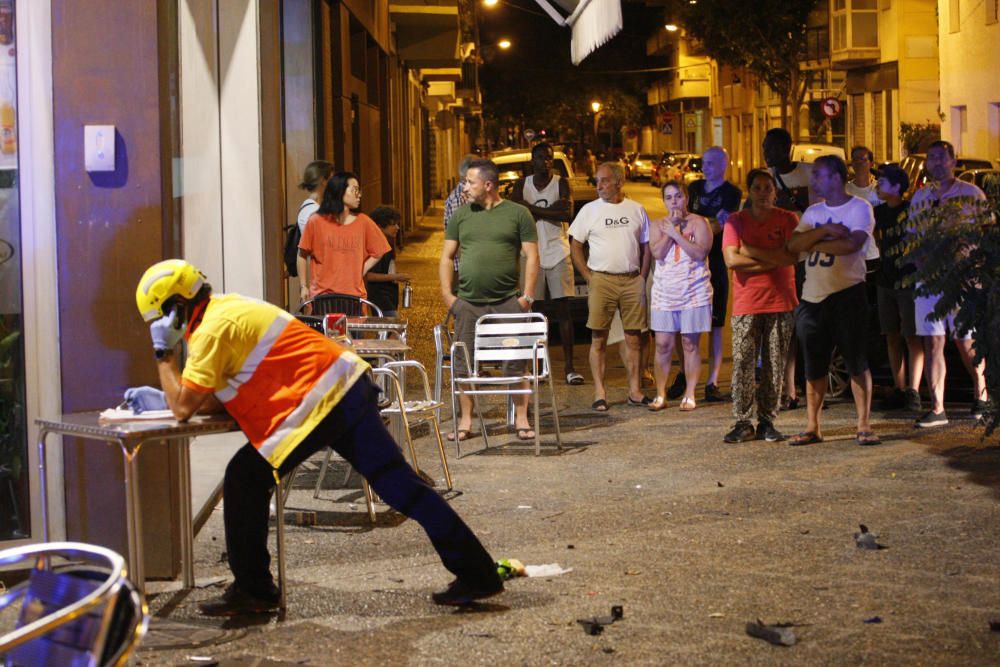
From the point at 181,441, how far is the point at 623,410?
5.54 metres

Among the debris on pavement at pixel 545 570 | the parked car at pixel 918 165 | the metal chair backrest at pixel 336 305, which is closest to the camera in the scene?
the debris on pavement at pixel 545 570

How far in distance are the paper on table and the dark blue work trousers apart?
0.38 meters

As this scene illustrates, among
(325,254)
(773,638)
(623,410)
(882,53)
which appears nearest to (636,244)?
(623,410)

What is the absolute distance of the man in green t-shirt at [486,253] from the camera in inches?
407

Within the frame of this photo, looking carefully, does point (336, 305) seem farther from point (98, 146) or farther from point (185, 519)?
point (98, 146)

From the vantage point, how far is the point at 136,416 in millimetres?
5988

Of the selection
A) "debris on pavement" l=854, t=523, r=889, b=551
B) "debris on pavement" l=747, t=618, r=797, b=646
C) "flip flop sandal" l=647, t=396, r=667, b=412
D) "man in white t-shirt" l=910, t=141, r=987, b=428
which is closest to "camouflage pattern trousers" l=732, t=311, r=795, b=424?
"man in white t-shirt" l=910, t=141, r=987, b=428

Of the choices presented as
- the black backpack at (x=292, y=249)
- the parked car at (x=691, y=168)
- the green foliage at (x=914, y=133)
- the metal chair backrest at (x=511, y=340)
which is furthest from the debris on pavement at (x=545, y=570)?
the parked car at (x=691, y=168)

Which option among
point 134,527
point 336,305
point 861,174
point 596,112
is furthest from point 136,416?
point 596,112

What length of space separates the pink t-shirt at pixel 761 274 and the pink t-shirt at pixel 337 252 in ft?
8.55

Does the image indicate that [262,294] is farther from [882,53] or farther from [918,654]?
[882,53]

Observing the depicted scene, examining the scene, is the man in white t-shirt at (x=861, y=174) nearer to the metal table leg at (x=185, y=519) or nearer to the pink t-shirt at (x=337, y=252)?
the pink t-shirt at (x=337, y=252)

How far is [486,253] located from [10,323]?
4047mm

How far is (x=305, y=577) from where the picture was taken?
7078 millimetres
